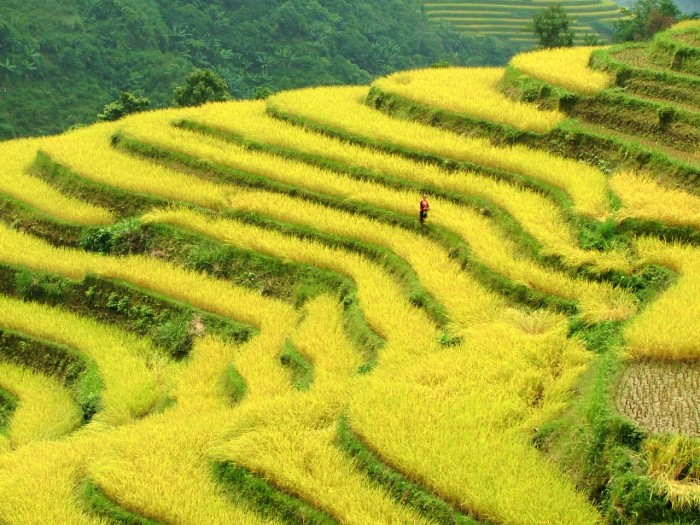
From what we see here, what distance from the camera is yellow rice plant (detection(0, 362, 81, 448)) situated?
30.2ft

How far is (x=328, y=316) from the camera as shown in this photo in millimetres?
9922

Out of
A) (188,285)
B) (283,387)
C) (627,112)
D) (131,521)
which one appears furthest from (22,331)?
(627,112)

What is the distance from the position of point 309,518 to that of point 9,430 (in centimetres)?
459

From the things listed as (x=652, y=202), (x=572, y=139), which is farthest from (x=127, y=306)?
(x=572, y=139)

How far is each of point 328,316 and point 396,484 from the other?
12.2ft

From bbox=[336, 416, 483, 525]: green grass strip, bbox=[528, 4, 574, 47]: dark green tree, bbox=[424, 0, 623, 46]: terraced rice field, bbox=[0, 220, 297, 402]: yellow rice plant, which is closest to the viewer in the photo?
bbox=[336, 416, 483, 525]: green grass strip

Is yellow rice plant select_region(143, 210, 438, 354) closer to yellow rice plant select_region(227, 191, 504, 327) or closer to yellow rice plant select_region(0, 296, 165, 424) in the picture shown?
yellow rice plant select_region(227, 191, 504, 327)

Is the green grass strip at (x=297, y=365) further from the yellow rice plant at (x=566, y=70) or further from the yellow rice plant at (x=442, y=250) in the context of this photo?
the yellow rice plant at (x=566, y=70)

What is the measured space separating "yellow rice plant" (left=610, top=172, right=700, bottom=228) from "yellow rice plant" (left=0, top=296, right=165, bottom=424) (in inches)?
235

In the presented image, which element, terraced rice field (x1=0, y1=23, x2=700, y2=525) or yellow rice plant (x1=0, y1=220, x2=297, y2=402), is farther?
yellow rice plant (x1=0, y1=220, x2=297, y2=402)

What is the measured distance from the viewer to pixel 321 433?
716 centimetres

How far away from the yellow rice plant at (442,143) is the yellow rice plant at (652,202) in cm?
26

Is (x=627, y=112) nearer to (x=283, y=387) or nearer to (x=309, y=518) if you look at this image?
(x=283, y=387)

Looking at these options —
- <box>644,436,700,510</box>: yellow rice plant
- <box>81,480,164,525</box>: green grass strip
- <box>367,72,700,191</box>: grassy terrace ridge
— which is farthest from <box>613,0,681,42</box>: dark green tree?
<box>81,480,164,525</box>: green grass strip
